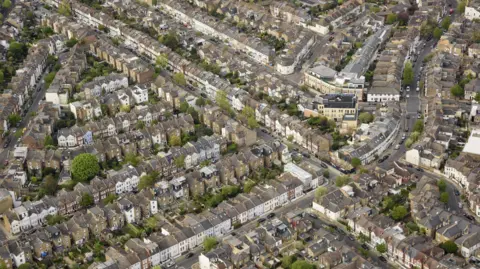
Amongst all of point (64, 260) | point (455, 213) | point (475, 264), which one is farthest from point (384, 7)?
point (64, 260)

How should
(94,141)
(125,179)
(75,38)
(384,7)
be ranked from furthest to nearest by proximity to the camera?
(384,7) → (75,38) → (94,141) → (125,179)

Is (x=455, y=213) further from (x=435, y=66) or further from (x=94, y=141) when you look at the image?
(x=94, y=141)

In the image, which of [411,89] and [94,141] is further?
[411,89]

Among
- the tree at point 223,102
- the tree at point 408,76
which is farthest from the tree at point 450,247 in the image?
the tree at point 408,76

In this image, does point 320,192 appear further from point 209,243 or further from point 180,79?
point 180,79

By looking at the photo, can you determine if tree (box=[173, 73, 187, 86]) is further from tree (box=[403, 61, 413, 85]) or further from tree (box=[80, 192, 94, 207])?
tree (box=[403, 61, 413, 85])

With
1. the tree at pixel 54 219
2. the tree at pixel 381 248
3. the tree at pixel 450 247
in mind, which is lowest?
the tree at pixel 54 219

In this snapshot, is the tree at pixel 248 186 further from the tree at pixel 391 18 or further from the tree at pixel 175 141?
the tree at pixel 391 18
